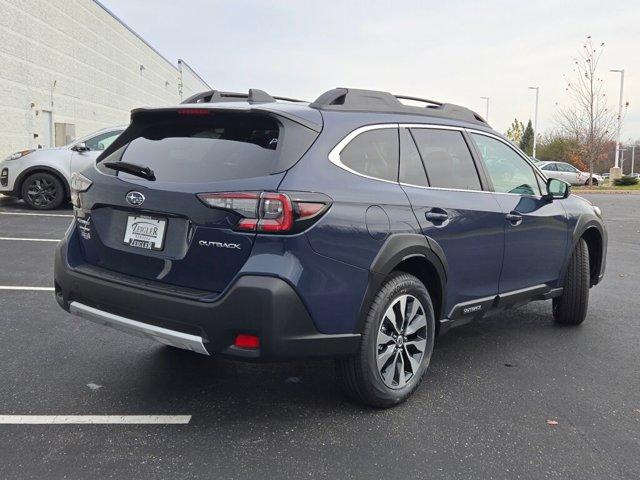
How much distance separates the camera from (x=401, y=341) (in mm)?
3527

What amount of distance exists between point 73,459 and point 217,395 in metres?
0.96

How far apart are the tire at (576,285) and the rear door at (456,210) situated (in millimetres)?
1306

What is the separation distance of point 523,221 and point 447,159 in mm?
911

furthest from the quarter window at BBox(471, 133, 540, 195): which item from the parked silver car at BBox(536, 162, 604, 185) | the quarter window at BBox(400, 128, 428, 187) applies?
the parked silver car at BBox(536, 162, 604, 185)

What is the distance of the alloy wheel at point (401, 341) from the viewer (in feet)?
11.2

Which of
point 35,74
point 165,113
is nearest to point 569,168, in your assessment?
point 35,74

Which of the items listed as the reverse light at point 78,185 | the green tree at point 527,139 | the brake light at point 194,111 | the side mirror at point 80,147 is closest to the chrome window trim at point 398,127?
the brake light at point 194,111

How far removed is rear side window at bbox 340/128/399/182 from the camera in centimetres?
333

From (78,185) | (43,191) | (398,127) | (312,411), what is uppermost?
(398,127)

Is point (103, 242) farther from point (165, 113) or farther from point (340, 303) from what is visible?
point (340, 303)

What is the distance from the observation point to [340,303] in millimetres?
3057

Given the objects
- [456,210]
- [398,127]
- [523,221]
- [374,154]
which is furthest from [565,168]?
[374,154]

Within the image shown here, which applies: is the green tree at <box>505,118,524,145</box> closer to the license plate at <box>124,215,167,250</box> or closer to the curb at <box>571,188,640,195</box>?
the curb at <box>571,188,640,195</box>

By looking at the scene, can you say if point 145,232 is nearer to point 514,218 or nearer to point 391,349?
point 391,349
